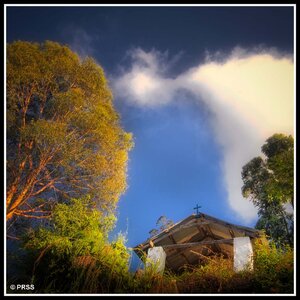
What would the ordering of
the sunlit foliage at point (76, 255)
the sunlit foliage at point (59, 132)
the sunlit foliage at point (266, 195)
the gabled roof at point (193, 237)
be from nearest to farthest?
the sunlit foliage at point (76, 255) < the sunlit foliage at point (59, 132) < the gabled roof at point (193, 237) < the sunlit foliage at point (266, 195)

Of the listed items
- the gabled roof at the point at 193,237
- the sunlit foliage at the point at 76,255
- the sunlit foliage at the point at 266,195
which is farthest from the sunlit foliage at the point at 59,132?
the sunlit foliage at the point at 266,195

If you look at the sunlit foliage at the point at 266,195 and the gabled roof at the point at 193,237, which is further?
the sunlit foliage at the point at 266,195

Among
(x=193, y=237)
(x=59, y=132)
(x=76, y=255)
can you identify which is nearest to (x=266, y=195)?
(x=193, y=237)

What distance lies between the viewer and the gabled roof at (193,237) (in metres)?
10.8

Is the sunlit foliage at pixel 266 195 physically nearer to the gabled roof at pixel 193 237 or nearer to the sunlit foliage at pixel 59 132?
the gabled roof at pixel 193 237

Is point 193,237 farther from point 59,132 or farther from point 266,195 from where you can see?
point 59,132

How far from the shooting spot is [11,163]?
10.0 m

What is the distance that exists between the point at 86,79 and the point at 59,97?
5.34 feet

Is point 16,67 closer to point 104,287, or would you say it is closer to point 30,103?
point 30,103

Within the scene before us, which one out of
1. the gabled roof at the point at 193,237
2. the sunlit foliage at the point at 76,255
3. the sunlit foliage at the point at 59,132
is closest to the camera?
the sunlit foliage at the point at 76,255

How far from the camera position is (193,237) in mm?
13523

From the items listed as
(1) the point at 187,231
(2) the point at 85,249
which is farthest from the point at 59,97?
(1) the point at 187,231

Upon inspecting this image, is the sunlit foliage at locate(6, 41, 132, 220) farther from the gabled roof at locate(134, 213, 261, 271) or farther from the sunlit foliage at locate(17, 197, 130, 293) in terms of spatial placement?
the gabled roof at locate(134, 213, 261, 271)

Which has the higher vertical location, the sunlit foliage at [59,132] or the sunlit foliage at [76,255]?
the sunlit foliage at [59,132]
